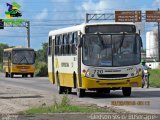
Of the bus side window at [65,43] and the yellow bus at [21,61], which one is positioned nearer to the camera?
the bus side window at [65,43]

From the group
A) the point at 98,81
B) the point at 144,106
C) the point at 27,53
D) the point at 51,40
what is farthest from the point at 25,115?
the point at 27,53

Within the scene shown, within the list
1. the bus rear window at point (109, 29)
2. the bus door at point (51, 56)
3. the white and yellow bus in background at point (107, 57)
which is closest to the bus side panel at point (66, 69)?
the white and yellow bus in background at point (107, 57)

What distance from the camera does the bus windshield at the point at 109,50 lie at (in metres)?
24.9

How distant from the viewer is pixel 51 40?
30.6 m

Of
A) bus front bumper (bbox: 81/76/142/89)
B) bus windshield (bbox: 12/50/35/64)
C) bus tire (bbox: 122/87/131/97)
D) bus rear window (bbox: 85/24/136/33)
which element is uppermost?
bus rear window (bbox: 85/24/136/33)

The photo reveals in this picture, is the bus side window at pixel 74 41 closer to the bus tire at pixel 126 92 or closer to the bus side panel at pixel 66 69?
the bus side panel at pixel 66 69

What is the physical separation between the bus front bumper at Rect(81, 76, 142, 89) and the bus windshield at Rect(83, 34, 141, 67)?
64 centimetres

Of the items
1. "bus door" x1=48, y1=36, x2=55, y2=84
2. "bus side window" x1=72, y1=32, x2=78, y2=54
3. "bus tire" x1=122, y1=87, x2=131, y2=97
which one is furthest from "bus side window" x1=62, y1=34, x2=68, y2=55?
"bus tire" x1=122, y1=87, x2=131, y2=97

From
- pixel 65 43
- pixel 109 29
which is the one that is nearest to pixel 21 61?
pixel 65 43

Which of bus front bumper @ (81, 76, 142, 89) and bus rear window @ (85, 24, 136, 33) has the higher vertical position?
bus rear window @ (85, 24, 136, 33)

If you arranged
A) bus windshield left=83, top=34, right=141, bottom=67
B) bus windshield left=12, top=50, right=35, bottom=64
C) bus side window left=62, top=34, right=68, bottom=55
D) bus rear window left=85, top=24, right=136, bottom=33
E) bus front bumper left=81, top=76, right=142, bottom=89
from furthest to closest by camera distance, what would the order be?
bus windshield left=12, top=50, right=35, bottom=64
bus side window left=62, top=34, right=68, bottom=55
bus rear window left=85, top=24, right=136, bottom=33
bus windshield left=83, top=34, right=141, bottom=67
bus front bumper left=81, top=76, right=142, bottom=89

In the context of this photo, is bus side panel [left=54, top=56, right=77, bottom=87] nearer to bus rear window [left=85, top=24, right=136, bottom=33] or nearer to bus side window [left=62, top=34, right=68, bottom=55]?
bus side window [left=62, top=34, right=68, bottom=55]

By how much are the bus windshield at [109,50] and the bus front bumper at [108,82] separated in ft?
2.11

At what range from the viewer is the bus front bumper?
80.7 ft
